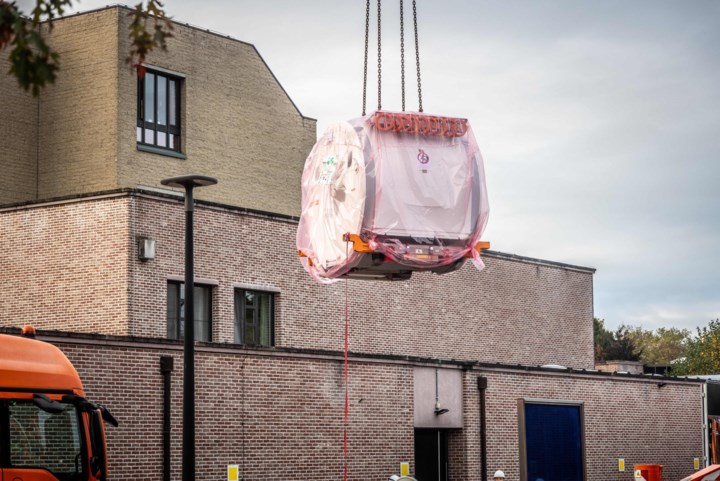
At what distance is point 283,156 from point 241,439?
21.5m

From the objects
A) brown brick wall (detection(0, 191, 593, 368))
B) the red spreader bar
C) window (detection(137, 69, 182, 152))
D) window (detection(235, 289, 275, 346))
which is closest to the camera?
the red spreader bar

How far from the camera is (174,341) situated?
24.0 m

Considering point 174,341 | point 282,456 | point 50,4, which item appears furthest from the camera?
point 282,456

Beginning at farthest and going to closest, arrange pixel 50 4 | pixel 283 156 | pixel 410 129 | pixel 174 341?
1. pixel 283 156
2. pixel 174 341
3. pixel 410 129
4. pixel 50 4

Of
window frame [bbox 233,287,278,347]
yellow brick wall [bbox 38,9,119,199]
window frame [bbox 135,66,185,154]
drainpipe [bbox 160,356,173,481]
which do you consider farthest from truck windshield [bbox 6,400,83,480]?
window frame [bbox 135,66,185,154]

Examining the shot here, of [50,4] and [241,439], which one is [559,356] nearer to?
[241,439]

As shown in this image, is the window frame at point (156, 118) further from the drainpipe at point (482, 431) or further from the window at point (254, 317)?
the drainpipe at point (482, 431)

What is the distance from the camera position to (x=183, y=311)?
31.5 metres

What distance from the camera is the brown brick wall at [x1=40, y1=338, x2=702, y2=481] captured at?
23016 mm

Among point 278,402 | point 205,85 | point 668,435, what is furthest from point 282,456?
point 205,85

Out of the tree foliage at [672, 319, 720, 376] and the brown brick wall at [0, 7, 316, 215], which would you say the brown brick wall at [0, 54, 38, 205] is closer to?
the brown brick wall at [0, 7, 316, 215]

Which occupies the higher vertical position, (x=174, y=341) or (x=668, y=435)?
(x=174, y=341)

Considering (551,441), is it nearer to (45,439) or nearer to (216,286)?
(216,286)

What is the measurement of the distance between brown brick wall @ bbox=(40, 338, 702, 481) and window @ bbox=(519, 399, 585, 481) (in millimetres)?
254
